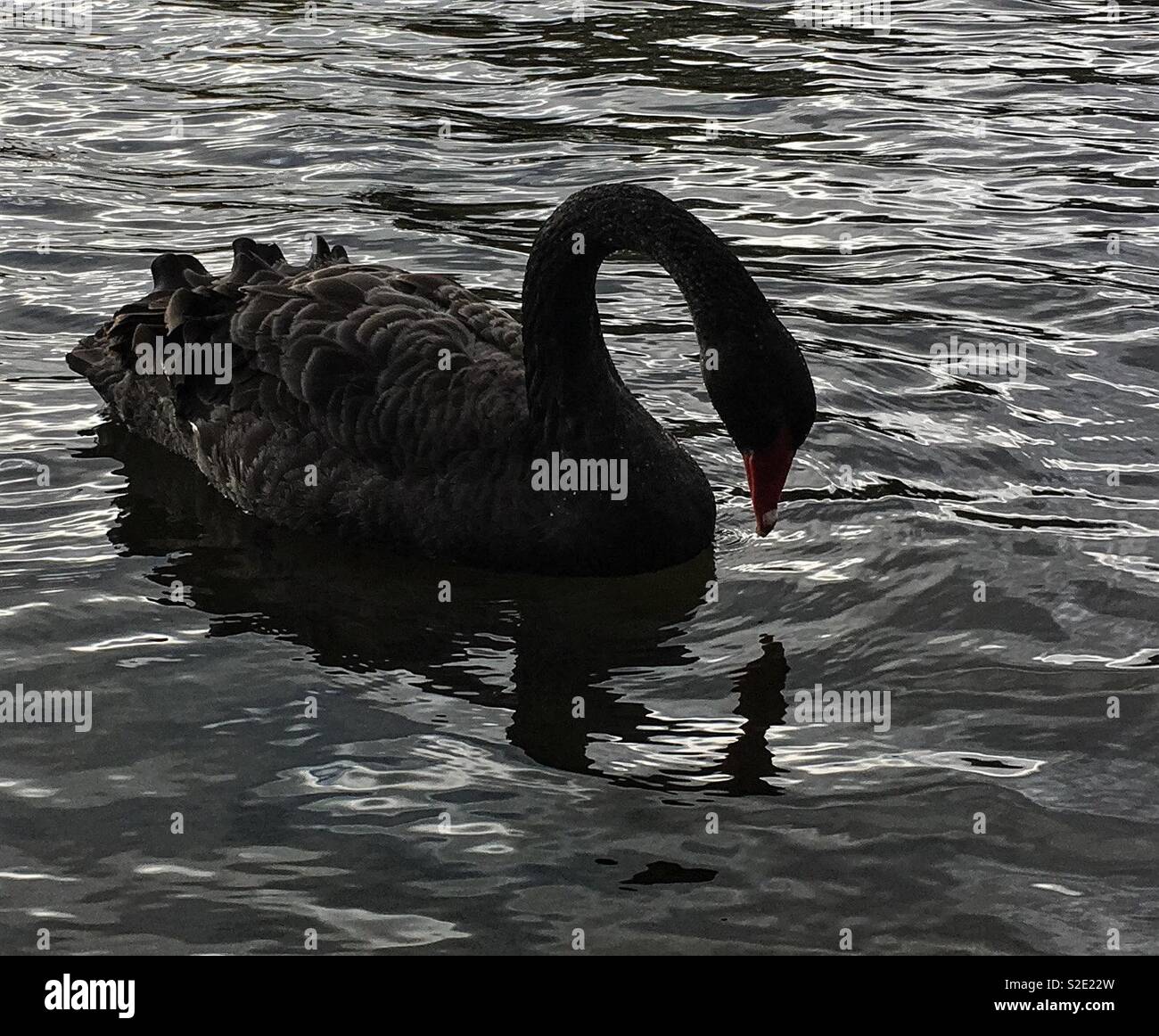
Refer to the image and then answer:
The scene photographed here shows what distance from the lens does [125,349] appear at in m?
7.77

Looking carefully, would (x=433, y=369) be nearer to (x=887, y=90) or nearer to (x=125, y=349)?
(x=125, y=349)

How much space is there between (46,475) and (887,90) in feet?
24.0

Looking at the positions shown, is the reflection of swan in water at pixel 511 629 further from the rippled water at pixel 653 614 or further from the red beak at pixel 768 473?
the red beak at pixel 768 473

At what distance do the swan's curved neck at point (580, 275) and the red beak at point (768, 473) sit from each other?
2.16 ft

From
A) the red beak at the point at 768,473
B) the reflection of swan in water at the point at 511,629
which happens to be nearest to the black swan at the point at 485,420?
the red beak at the point at 768,473

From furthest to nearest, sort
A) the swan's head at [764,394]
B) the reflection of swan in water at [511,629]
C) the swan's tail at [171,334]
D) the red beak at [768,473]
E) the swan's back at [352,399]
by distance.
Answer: the swan's tail at [171,334]
the swan's back at [352,399]
the red beak at [768,473]
the swan's head at [764,394]
the reflection of swan in water at [511,629]

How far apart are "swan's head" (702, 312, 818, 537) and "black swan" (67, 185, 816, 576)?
0.04 ft

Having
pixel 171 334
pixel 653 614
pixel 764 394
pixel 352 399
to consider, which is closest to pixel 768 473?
pixel 764 394

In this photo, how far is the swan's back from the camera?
21.7 feet

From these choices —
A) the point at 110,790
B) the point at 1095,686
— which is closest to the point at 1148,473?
the point at 1095,686

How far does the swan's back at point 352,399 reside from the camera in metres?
6.62

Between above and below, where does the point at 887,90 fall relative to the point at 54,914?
above

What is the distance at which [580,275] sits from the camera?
669 cm

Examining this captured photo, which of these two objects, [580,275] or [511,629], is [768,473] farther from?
[580,275]
